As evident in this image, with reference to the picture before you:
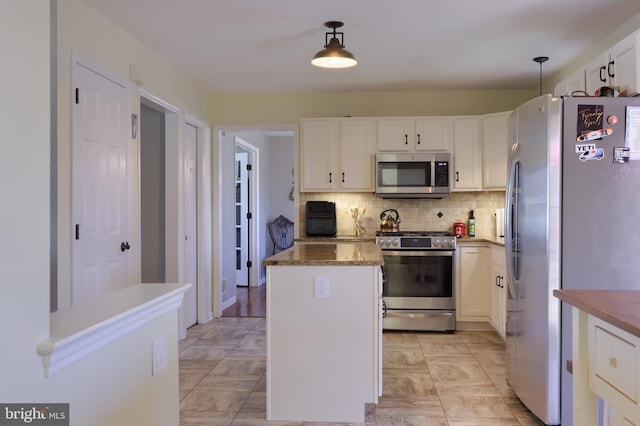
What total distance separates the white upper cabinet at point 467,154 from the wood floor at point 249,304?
2.50m

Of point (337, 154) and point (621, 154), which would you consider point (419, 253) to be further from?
point (621, 154)

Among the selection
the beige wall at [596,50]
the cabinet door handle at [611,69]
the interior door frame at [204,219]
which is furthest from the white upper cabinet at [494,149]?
the interior door frame at [204,219]

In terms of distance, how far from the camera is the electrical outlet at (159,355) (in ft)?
4.40

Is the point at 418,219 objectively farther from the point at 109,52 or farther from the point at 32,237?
the point at 32,237

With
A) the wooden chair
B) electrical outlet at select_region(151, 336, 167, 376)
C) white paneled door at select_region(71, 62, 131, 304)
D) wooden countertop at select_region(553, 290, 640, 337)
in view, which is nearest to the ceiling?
white paneled door at select_region(71, 62, 131, 304)

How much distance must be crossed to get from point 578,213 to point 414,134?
2.56m

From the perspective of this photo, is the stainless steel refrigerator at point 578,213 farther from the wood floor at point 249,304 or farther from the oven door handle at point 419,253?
the wood floor at point 249,304

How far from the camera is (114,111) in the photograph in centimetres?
308

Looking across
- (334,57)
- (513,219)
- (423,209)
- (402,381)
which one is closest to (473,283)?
(423,209)

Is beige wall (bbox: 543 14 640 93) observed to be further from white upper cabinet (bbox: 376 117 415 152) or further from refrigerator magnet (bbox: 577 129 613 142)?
white upper cabinet (bbox: 376 117 415 152)

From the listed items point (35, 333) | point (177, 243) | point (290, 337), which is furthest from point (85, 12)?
point (35, 333)

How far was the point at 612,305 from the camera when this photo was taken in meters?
1.22

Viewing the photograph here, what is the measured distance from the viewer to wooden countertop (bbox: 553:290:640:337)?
107 centimetres

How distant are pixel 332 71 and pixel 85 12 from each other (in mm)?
2127
